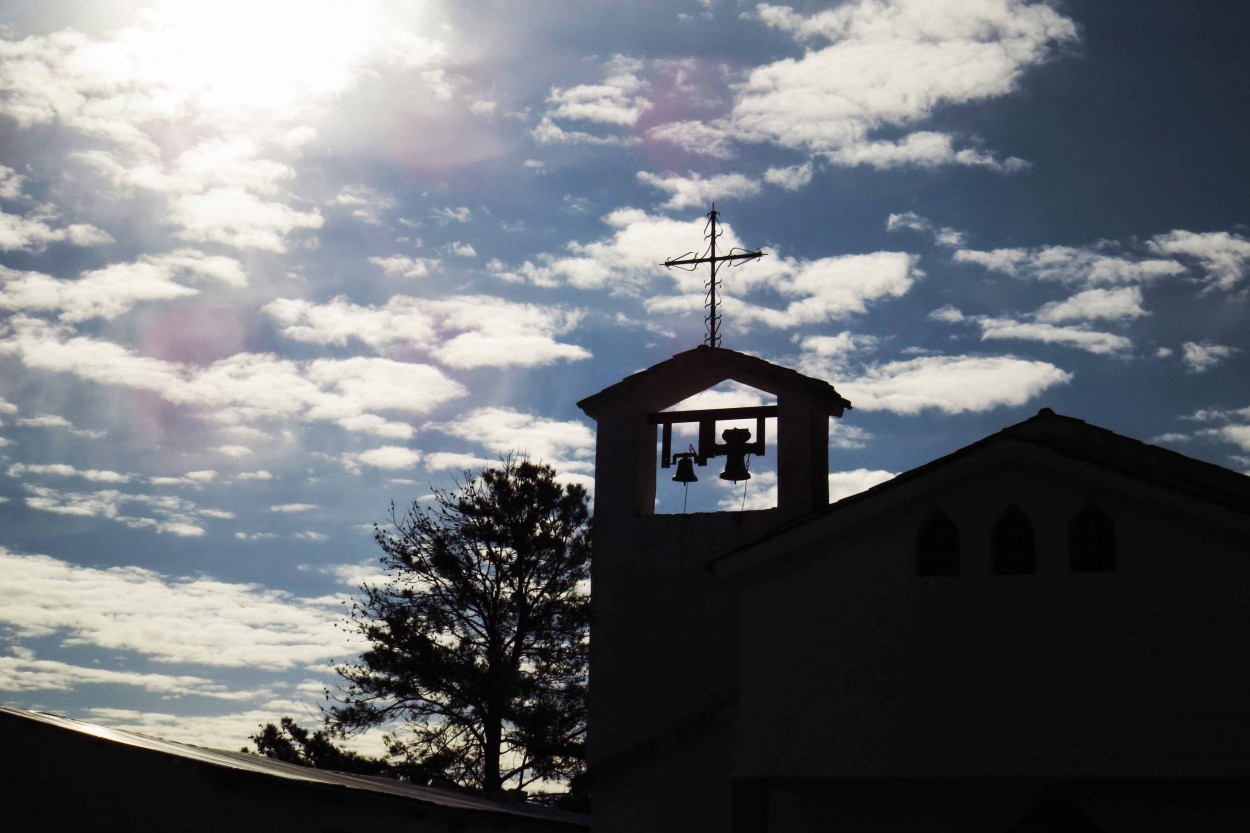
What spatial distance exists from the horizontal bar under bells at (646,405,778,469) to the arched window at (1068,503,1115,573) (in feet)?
17.3

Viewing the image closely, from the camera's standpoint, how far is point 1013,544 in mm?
16000

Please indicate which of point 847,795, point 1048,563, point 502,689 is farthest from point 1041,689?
point 502,689

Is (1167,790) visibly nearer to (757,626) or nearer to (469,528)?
(757,626)

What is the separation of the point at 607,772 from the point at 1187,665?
7.96m

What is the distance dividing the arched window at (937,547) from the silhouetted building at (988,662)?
24mm

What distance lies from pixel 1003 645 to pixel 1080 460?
2.34m

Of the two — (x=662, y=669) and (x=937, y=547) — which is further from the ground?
(x=937, y=547)

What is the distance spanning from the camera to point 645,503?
20.5 metres

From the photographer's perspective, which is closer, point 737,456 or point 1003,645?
point 1003,645

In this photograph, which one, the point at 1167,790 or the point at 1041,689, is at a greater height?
the point at 1041,689

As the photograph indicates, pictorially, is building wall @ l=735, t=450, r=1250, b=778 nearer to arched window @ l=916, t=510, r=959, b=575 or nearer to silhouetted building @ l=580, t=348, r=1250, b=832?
silhouetted building @ l=580, t=348, r=1250, b=832

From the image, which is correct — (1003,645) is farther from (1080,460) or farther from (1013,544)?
(1080,460)

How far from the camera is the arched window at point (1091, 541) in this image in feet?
51.1

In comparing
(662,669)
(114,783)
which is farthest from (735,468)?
(114,783)
